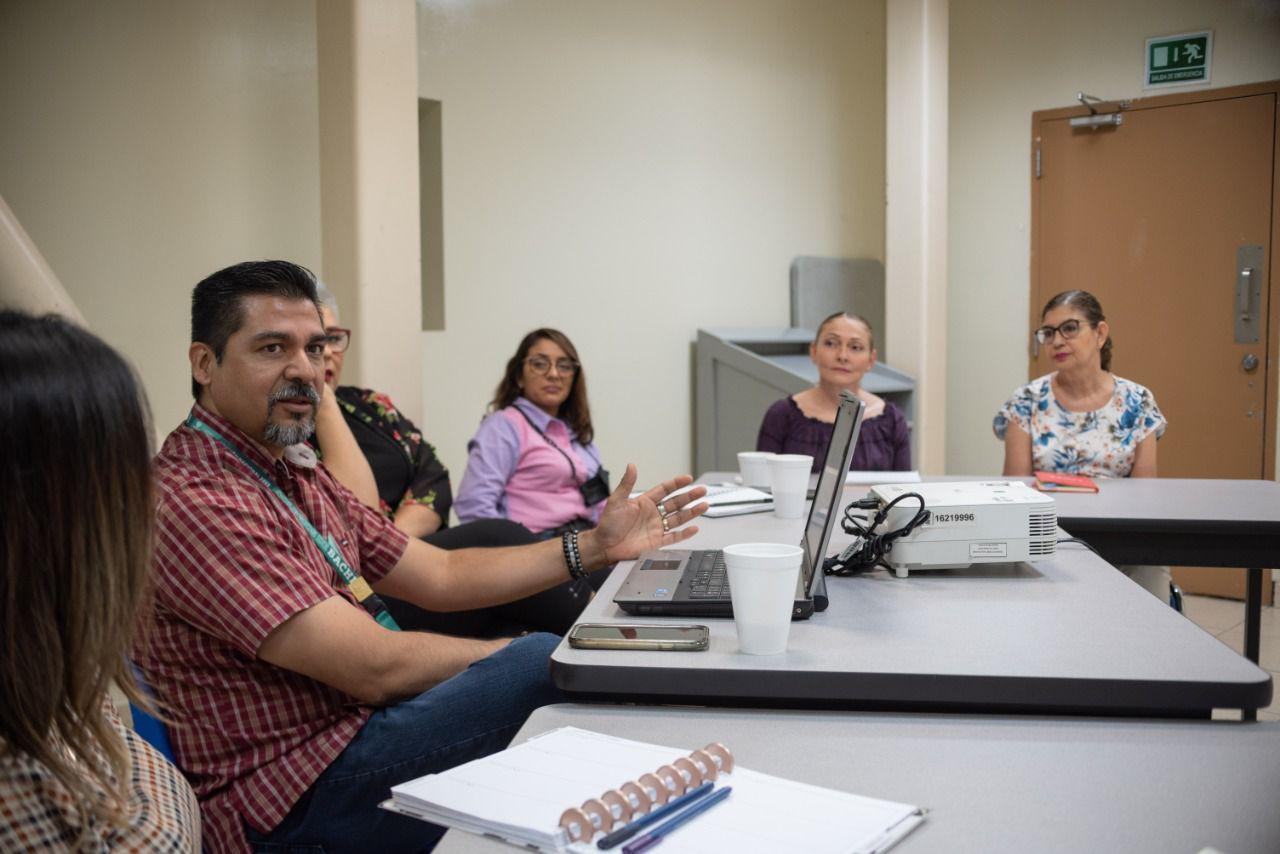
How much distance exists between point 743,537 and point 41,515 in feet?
4.76

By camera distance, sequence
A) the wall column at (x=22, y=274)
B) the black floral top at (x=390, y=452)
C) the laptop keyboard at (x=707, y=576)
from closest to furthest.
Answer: the laptop keyboard at (x=707, y=576)
the wall column at (x=22, y=274)
the black floral top at (x=390, y=452)

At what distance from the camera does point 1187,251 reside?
486 centimetres

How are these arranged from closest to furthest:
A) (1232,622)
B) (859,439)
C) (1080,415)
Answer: (1080,415)
(859,439)
(1232,622)

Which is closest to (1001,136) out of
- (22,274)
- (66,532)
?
(22,274)

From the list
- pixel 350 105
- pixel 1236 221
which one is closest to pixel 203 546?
pixel 350 105

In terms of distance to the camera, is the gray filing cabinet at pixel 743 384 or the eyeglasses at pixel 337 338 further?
the gray filing cabinet at pixel 743 384

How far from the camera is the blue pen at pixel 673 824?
896mm

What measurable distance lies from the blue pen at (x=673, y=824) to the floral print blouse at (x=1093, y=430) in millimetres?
2528

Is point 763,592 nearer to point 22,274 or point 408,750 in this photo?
point 408,750

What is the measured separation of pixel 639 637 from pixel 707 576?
1.09 ft

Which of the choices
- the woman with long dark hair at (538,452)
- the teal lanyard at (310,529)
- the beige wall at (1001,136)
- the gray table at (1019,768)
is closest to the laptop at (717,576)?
the gray table at (1019,768)

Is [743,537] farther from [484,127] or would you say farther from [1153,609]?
[484,127]

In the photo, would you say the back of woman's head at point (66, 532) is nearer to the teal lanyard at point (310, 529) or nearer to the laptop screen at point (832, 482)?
the teal lanyard at point (310, 529)

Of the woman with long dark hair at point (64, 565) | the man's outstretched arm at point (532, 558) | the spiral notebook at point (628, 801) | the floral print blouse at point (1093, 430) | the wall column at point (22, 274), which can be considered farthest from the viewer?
the floral print blouse at point (1093, 430)
